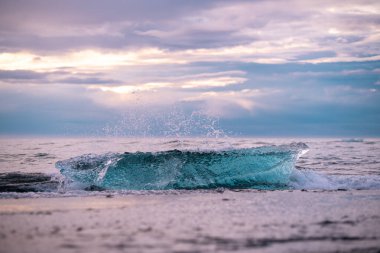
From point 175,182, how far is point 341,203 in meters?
4.77

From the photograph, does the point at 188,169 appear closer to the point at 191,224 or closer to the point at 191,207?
the point at 191,207

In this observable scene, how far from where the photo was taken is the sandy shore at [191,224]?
13.9ft

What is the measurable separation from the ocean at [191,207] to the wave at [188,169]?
0.03 meters

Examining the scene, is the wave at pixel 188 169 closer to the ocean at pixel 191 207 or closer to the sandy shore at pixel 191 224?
the ocean at pixel 191 207

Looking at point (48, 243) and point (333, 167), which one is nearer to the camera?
point (48, 243)

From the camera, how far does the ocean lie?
4.40 meters

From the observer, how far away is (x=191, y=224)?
5273 mm

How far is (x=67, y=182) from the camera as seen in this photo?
1165cm

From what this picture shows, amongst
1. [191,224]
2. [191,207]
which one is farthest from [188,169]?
[191,224]

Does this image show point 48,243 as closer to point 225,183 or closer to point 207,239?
point 207,239

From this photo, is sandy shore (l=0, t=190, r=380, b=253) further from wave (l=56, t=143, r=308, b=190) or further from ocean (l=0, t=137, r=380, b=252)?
wave (l=56, t=143, r=308, b=190)

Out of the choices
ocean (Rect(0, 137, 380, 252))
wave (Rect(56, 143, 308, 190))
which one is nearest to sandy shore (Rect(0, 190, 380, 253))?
ocean (Rect(0, 137, 380, 252))

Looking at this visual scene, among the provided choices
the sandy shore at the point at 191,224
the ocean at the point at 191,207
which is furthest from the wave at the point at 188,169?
the sandy shore at the point at 191,224

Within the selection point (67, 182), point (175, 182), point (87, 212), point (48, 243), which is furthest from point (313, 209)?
point (67, 182)
